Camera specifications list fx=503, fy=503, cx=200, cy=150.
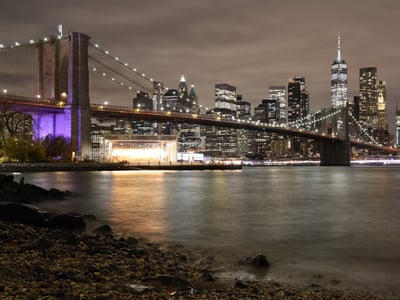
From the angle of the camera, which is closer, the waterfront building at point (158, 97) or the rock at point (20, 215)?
the rock at point (20, 215)

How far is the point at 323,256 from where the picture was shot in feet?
31.6

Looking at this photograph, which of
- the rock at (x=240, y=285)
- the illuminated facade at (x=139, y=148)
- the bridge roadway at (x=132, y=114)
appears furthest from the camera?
the illuminated facade at (x=139, y=148)

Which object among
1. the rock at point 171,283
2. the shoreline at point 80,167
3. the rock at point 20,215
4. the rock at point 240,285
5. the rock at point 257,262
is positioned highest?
the shoreline at point 80,167

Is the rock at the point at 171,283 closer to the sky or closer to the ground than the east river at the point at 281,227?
closer to the sky

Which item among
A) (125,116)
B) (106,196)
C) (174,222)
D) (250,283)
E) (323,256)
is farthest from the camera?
(125,116)

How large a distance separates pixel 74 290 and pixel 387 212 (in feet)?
51.0

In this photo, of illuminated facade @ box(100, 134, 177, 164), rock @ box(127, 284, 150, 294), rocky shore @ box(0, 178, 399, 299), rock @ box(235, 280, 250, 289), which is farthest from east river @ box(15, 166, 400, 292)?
illuminated facade @ box(100, 134, 177, 164)

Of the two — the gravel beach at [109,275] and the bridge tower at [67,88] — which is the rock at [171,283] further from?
the bridge tower at [67,88]

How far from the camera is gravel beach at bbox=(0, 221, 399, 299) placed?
553 centimetres

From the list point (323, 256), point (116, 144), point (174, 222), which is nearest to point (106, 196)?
point (174, 222)

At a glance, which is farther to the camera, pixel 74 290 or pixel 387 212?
pixel 387 212

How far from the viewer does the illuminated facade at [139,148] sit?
71562 mm

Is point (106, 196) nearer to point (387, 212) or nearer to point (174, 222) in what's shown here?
point (174, 222)

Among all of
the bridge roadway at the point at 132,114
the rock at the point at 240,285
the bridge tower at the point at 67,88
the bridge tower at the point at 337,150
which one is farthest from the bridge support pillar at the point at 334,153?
the rock at the point at 240,285
